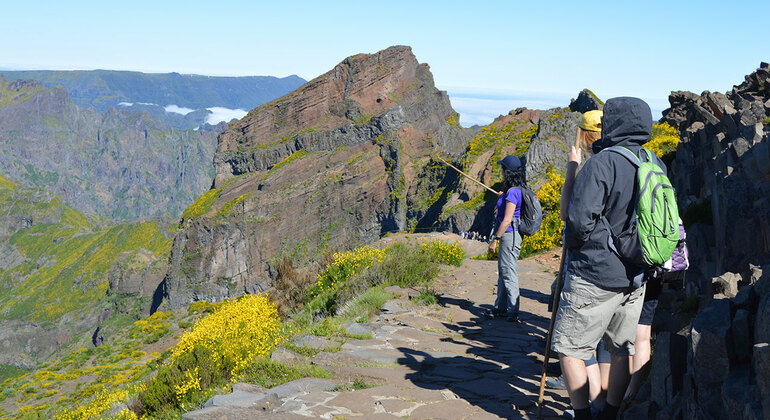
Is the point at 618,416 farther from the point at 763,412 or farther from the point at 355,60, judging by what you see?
the point at 355,60

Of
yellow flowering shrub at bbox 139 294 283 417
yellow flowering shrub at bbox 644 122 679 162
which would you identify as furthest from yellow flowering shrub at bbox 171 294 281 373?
yellow flowering shrub at bbox 644 122 679 162

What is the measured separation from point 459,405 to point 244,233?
5897 inches

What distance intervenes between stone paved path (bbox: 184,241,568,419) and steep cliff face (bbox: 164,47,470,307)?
12065 centimetres

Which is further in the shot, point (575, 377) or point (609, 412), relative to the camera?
point (609, 412)

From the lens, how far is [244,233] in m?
150

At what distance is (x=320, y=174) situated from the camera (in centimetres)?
15400

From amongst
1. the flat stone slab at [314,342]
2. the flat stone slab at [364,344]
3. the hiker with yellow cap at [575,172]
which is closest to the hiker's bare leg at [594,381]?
the hiker with yellow cap at [575,172]

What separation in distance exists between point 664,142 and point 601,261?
19.7 meters

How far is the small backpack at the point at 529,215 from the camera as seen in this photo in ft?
23.4

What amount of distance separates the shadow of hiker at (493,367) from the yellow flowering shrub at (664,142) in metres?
10.6

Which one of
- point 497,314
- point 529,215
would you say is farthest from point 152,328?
point 529,215

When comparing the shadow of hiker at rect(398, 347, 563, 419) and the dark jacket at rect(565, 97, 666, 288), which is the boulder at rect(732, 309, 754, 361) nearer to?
the dark jacket at rect(565, 97, 666, 288)

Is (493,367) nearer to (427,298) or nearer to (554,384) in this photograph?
(554,384)

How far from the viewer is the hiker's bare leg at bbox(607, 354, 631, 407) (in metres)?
3.72
